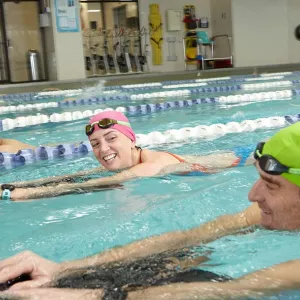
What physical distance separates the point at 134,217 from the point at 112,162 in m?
0.67

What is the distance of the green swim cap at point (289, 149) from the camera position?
2000 mm

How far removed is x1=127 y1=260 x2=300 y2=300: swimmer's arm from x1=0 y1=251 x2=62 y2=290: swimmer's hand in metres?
0.38

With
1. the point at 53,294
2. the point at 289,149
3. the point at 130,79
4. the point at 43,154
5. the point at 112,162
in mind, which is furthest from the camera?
the point at 130,79

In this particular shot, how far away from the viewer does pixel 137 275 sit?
7.20 feet

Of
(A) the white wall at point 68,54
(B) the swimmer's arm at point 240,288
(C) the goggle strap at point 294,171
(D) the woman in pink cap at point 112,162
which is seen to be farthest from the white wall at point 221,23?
(B) the swimmer's arm at point 240,288

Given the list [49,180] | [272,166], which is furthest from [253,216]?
[49,180]

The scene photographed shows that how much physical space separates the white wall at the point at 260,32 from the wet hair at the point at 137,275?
17889 millimetres

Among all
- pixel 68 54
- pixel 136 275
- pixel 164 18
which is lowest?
pixel 136 275

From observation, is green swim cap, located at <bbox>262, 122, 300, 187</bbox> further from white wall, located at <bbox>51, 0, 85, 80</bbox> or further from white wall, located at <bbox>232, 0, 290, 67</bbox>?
white wall, located at <bbox>232, 0, 290, 67</bbox>

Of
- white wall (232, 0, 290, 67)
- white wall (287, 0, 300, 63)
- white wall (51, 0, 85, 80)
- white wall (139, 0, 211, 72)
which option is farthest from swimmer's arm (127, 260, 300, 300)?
white wall (287, 0, 300, 63)

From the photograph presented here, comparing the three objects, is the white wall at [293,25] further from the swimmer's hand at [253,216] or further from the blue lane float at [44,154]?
the swimmer's hand at [253,216]

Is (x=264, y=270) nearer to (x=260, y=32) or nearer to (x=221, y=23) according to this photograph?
(x=260, y=32)

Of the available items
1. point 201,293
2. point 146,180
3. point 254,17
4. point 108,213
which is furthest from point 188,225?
point 254,17

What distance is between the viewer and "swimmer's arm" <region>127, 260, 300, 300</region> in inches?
76.1
